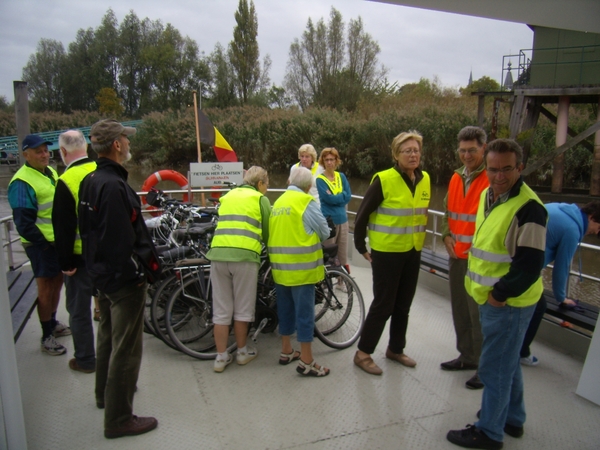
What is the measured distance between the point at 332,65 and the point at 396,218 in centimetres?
3304

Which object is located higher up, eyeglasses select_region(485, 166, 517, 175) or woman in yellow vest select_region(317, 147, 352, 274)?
eyeglasses select_region(485, 166, 517, 175)

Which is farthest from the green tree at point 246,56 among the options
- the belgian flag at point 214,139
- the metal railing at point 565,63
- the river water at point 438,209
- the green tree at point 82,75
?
the belgian flag at point 214,139

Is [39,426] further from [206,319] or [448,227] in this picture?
[448,227]

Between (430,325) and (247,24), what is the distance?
1619 inches

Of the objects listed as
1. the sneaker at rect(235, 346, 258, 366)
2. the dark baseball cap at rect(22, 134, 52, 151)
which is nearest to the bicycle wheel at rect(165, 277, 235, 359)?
the sneaker at rect(235, 346, 258, 366)

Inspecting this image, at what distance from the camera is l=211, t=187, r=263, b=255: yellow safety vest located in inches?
119

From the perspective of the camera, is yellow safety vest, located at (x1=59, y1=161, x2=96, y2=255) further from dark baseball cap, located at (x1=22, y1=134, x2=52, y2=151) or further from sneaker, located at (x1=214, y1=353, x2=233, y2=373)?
sneaker, located at (x1=214, y1=353, x2=233, y2=373)

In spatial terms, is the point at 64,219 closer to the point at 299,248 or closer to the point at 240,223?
the point at 240,223

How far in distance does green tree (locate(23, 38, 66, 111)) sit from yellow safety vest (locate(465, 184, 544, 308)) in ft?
134

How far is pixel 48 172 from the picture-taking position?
3.52 metres

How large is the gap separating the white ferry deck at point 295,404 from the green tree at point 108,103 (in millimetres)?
36147

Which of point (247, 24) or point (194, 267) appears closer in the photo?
point (194, 267)

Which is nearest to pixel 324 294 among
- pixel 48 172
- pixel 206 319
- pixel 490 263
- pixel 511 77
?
pixel 206 319

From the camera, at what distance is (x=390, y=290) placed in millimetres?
3109
